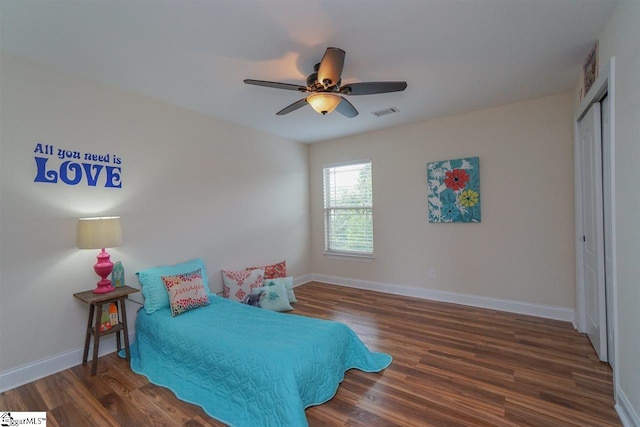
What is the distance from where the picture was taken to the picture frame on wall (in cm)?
221

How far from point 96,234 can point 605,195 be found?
420 cm

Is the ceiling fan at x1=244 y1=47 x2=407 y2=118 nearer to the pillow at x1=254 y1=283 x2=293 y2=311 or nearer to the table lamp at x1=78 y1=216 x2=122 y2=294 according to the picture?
the table lamp at x1=78 y1=216 x2=122 y2=294

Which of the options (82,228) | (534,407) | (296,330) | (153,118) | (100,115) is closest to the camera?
(534,407)

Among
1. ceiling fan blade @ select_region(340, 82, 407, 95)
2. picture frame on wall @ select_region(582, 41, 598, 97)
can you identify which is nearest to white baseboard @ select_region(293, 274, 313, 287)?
ceiling fan blade @ select_region(340, 82, 407, 95)

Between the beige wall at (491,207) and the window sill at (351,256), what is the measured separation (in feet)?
0.34

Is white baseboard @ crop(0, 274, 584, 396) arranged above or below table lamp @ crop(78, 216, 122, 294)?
below

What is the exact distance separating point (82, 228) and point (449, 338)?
3.54m

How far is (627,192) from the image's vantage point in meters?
1.66

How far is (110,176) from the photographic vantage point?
2746mm

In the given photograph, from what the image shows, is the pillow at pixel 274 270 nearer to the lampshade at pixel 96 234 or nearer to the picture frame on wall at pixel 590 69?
the lampshade at pixel 96 234

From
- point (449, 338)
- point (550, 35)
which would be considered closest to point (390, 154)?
point (550, 35)

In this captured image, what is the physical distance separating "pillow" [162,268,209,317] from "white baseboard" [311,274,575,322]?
2.61m

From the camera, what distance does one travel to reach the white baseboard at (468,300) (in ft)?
10.6

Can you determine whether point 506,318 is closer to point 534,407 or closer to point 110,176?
point 534,407
